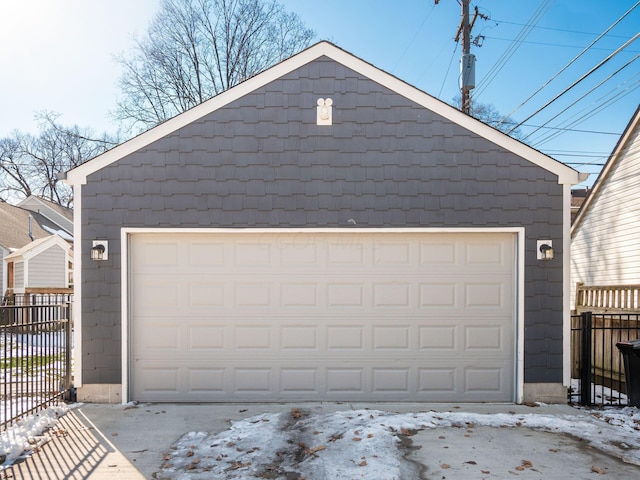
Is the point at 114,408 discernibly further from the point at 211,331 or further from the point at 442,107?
the point at 442,107

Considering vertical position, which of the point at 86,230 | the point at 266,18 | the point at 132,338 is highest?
the point at 266,18

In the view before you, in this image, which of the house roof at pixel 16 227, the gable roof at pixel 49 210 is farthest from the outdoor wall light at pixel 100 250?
the gable roof at pixel 49 210

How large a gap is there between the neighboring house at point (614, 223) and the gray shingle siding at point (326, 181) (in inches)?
194

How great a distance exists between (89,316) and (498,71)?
1220cm

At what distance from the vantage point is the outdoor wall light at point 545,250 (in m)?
6.40

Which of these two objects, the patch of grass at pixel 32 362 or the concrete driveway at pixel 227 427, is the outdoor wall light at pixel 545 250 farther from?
the patch of grass at pixel 32 362

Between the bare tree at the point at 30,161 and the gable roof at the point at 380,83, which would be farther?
the bare tree at the point at 30,161

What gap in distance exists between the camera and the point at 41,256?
19.3 meters

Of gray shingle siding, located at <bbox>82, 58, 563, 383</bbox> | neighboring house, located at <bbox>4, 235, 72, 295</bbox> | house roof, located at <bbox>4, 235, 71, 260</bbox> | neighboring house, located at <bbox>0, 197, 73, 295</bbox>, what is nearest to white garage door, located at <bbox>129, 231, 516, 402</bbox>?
gray shingle siding, located at <bbox>82, 58, 563, 383</bbox>

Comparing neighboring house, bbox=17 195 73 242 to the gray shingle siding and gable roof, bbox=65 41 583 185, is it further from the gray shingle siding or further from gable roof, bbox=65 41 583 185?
gable roof, bbox=65 41 583 185

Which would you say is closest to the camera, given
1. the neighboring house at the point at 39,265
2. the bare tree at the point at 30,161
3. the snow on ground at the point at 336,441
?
the snow on ground at the point at 336,441

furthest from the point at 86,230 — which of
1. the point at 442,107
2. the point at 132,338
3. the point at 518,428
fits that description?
the point at 518,428

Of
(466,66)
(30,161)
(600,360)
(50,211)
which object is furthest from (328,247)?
(30,161)

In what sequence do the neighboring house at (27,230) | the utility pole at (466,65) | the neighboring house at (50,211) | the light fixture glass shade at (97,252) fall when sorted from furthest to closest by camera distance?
the neighboring house at (50,211) → the neighboring house at (27,230) → the utility pole at (466,65) → the light fixture glass shade at (97,252)
